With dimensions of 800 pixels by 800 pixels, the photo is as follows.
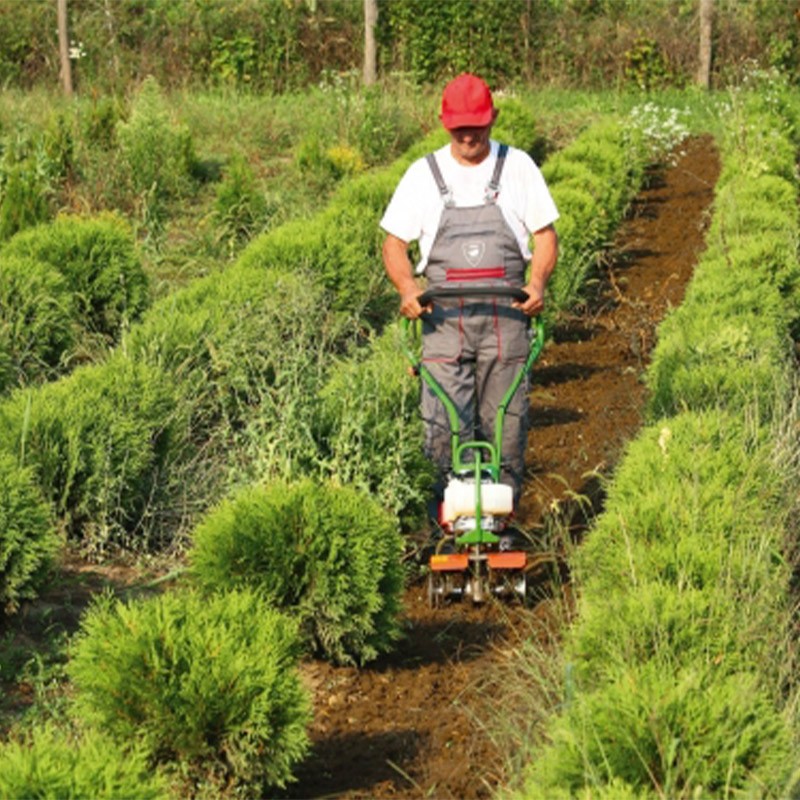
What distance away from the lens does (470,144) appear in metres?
7.51

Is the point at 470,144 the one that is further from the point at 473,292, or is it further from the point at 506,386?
the point at 506,386

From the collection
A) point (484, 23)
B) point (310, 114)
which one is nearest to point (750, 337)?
point (310, 114)

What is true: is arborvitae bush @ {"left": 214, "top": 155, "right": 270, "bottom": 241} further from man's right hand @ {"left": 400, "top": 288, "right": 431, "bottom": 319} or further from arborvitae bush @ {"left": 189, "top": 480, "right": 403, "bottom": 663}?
arborvitae bush @ {"left": 189, "top": 480, "right": 403, "bottom": 663}

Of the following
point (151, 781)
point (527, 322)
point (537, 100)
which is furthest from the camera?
point (537, 100)

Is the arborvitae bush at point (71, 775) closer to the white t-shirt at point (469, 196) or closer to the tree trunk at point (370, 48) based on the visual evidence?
the white t-shirt at point (469, 196)

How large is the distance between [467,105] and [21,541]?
2.37m

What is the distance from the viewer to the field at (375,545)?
17.8ft

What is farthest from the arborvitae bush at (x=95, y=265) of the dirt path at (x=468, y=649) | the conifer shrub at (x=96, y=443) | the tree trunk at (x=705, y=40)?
the tree trunk at (x=705, y=40)

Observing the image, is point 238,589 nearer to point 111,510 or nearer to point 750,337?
point 111,510

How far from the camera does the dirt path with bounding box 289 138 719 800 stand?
19.5ft

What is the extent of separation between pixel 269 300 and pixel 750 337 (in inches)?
102

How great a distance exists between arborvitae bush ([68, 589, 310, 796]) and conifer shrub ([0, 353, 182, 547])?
7.78 feet

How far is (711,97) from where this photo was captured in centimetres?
2462

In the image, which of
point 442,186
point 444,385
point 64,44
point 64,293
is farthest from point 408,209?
point 64,44
